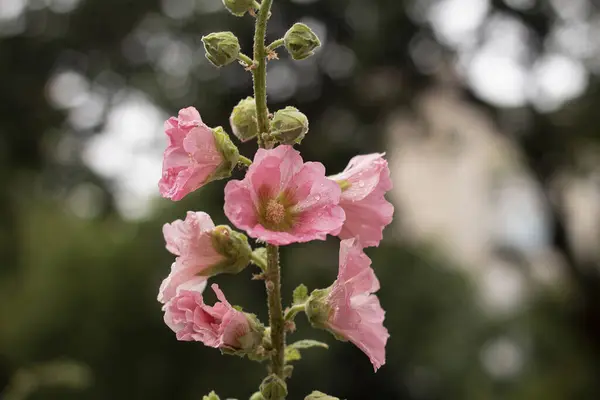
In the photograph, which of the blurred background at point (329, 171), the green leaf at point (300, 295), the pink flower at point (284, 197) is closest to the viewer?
the pink flower at point (284, 197)

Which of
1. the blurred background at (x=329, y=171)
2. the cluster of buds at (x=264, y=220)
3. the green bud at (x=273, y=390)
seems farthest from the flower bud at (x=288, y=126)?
the blurred background at (x=329, y=171)

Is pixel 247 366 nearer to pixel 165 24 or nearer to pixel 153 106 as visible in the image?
pixel 153 106

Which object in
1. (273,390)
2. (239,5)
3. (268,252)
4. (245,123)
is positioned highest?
(239,5)

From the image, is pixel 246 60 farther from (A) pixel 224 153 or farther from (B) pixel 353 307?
(B) pixel 353 307

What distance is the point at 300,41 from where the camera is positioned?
800 millimetres

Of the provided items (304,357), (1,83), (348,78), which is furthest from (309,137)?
(1,83)

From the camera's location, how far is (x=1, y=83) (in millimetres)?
5398

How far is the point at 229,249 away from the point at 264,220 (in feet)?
0.18

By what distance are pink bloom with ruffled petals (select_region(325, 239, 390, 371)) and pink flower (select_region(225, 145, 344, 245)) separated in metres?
0.05

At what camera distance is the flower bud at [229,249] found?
2.52 feet

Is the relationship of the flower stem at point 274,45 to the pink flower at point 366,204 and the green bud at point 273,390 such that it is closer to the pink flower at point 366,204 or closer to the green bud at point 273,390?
the pink flower at point 366,204

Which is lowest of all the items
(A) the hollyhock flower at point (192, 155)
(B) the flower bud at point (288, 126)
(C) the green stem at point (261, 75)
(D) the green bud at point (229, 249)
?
(D) the green bud at point (229, 249)

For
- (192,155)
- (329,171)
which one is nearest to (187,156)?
(192,155)

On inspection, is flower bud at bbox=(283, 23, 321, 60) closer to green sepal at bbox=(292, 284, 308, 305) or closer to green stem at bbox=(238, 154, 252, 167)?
green stem at bbox=(238, 154, 252, 167)
